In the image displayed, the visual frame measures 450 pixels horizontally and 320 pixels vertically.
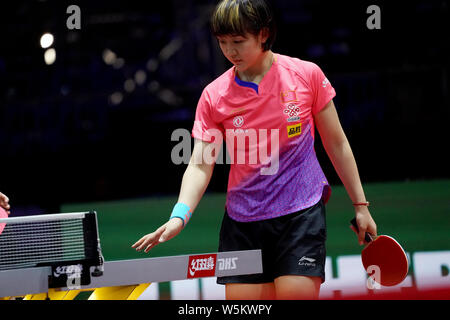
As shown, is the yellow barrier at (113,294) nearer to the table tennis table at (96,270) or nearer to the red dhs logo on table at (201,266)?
the table tennis table at (96,270)

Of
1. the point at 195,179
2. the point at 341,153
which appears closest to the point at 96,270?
the point at 195,179

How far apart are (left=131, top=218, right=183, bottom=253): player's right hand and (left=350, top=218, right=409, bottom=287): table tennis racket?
0.79 m

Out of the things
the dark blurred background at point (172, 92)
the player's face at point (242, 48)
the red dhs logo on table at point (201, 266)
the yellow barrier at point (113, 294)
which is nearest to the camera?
the red dhs logo on table at point (201, 266)

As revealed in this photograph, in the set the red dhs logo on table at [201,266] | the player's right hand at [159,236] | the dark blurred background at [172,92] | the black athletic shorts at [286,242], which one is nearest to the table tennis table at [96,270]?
the red dhs logo on table at [201,266]

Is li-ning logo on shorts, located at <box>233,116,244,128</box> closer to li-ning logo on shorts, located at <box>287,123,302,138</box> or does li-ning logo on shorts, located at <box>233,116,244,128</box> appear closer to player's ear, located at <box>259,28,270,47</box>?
li-ning logo on shorts, located at <box>287,123,302,138</box>

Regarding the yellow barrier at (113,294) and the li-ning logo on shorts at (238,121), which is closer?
the yellow barrier at (113,294)

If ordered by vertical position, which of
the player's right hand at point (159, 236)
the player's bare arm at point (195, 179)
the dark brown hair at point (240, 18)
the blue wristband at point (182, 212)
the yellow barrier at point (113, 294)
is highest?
the dark brown hair at point (240, 18)

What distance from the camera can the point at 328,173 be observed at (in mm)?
8734

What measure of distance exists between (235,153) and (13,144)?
269 inches

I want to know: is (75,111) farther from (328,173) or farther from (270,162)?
(270,162)

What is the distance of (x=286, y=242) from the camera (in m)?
2.72

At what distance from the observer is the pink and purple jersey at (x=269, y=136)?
2.74m

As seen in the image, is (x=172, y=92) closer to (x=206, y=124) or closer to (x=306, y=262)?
(x=206, y=124)
